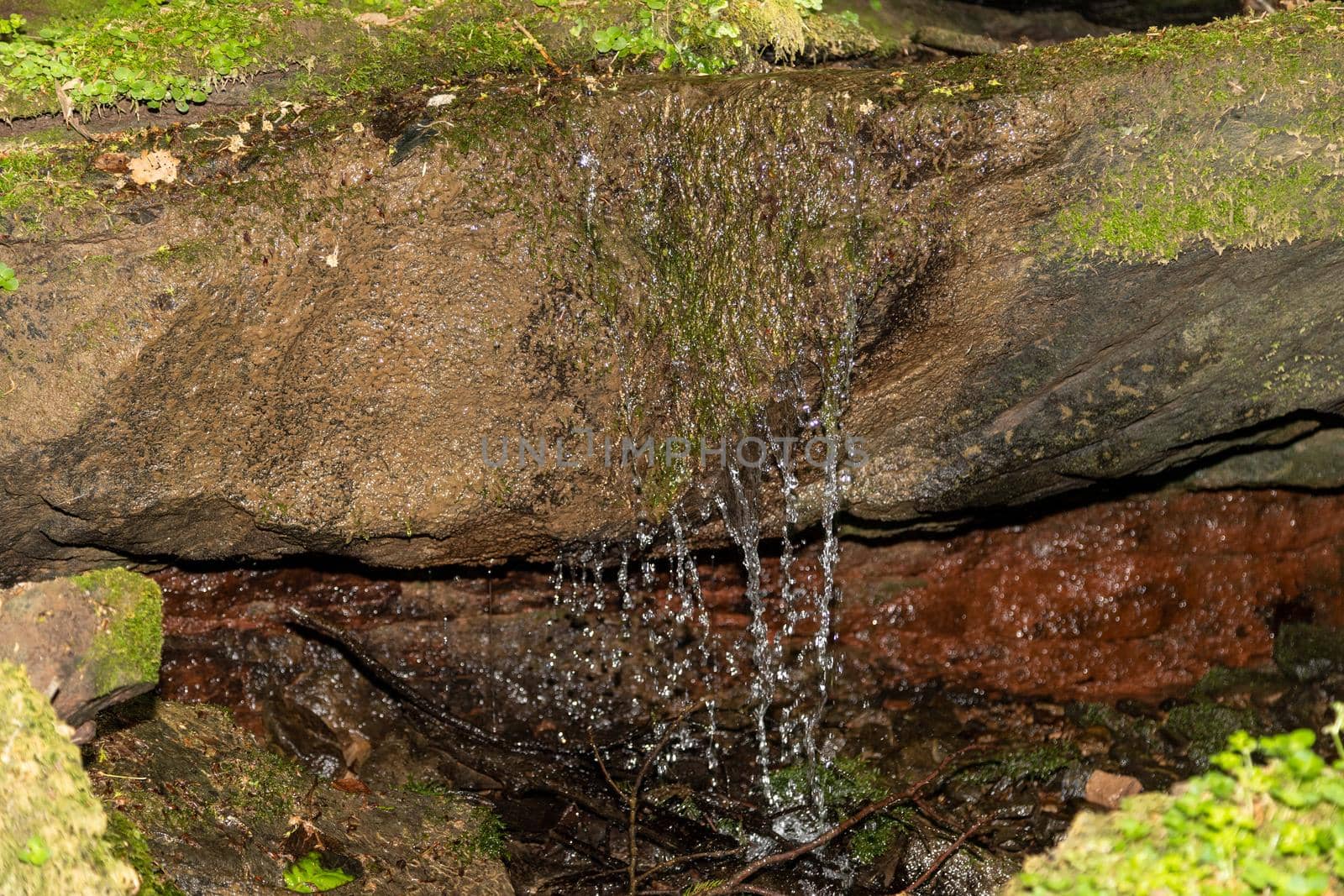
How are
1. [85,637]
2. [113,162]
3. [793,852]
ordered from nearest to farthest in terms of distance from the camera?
1. [85,637]
2. [793,852]
3. [113,162]

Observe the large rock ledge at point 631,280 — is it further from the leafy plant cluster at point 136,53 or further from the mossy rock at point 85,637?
the mossy rock at point 85,637

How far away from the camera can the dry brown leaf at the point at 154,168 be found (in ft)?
11.7

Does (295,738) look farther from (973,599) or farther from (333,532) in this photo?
(973,599)

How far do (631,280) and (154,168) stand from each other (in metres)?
1.68

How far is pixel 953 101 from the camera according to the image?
3393mm

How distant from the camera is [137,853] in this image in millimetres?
2838

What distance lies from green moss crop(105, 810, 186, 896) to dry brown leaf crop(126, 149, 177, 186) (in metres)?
2.05

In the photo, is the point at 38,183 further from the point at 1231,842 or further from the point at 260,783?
the point at 1231,842

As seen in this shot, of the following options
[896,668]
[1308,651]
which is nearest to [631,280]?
[896,668]

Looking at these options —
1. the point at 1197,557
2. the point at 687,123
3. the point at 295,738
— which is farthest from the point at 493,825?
the point at 1197,557

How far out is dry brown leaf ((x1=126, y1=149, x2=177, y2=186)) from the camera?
355 cm

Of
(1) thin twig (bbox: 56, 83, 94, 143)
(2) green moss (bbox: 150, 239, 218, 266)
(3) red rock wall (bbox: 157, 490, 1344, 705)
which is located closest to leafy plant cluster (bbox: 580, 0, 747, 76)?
(2) green moss (bbox: 150, 239, 218, 266)

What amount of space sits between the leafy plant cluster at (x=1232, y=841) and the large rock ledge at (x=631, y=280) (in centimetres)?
185

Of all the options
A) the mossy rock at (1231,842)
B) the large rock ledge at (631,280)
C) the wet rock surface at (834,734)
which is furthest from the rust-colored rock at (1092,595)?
the mossy rock at (1231,842)
